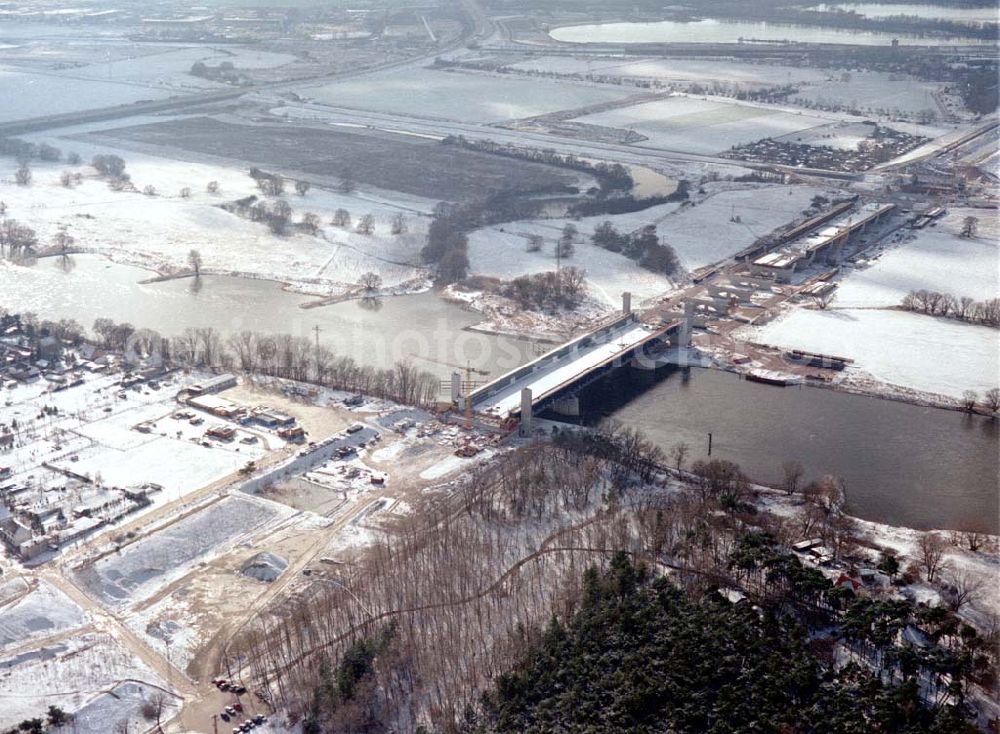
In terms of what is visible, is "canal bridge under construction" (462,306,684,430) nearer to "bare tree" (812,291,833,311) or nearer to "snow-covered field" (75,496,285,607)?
"bare tree" (812,291,833,311)

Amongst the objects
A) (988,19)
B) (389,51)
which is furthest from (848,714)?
(988,19)

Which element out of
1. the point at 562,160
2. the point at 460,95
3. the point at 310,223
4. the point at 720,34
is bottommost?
the point at 310,223

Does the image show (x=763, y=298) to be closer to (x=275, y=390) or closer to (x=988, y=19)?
(x=275, y=390)

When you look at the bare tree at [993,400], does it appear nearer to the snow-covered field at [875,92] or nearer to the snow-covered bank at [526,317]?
the snow-covered bank at [526,317]

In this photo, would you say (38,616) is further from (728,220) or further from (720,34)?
(720,34)

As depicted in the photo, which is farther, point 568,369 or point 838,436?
point 568,369

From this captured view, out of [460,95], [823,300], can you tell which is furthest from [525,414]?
[460,95]

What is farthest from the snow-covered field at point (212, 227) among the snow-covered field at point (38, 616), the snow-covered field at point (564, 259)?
the snow-covered field at point (38, 616)
